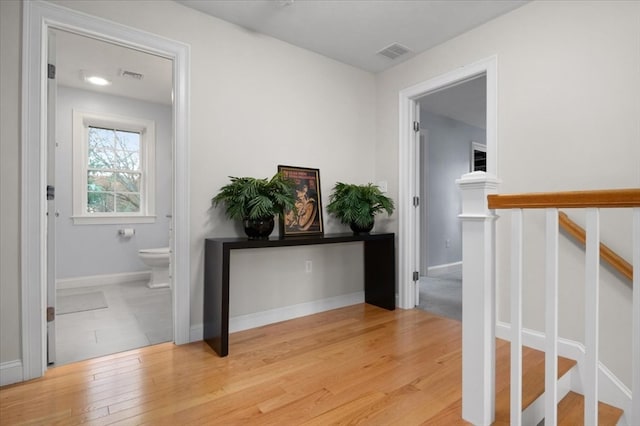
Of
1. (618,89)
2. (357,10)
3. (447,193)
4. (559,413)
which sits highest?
(357,10)

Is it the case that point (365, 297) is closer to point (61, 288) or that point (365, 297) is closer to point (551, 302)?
point (551, 302)

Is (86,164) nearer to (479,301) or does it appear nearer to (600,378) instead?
(479,301)

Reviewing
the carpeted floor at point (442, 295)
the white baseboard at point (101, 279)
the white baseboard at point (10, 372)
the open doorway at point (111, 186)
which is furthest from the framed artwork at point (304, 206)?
the white baseboard at point (101, 279)

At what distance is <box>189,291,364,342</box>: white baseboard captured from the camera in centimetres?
252

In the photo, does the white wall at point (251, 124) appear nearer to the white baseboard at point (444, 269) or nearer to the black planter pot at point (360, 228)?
the black planter pot at point (360, 228)

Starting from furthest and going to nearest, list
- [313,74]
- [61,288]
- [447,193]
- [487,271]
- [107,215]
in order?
1. [447,193]
2. [107,215]
3. [61,288]
4. [313,74]
5. [487,271]

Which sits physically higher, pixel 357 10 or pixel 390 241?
pixel 357 10

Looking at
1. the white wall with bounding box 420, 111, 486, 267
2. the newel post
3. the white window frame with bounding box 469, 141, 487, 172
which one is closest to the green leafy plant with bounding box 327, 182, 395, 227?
the newel post

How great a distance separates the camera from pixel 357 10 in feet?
7.79

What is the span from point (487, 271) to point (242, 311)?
1.91m

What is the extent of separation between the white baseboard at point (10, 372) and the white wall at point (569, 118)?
3.15 m

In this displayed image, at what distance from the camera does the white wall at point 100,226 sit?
3.91 meters

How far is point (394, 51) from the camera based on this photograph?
9.77ft

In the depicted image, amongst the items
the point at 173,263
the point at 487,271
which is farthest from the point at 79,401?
the point at 487,271
